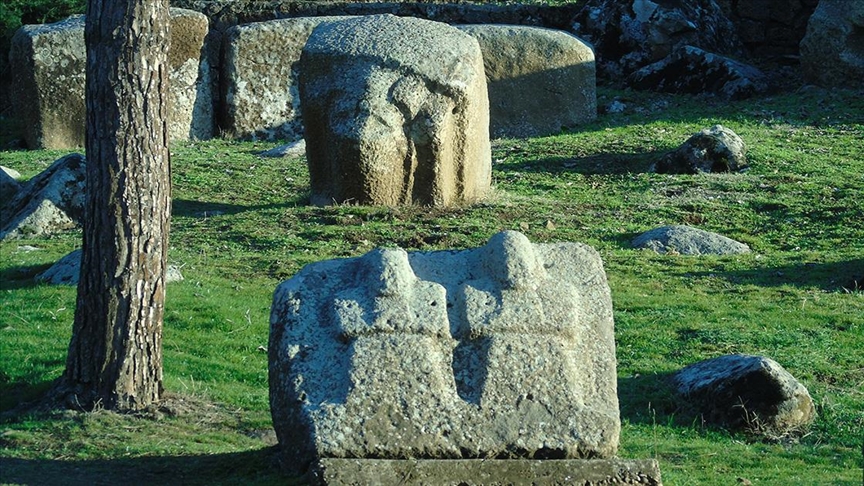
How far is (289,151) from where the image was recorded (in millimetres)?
17656

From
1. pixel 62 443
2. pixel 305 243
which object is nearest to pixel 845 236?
pixel 305 243

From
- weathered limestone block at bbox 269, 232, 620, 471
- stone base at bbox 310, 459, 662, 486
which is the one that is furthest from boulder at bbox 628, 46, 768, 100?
stone base at bbox 310, 459, 662, 486

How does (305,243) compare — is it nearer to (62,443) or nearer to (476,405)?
(62,443)

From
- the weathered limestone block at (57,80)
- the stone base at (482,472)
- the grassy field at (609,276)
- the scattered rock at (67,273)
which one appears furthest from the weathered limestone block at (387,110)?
the stone base at (482,472)

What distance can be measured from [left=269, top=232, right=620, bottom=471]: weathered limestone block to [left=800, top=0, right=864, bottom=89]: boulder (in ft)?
45.8

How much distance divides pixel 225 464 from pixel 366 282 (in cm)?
121

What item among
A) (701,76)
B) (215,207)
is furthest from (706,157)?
(215,207)

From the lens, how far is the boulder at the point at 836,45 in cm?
1978

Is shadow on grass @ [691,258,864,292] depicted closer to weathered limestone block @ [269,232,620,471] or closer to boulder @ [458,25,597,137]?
weathered limestone block @ [269,232,620,471]

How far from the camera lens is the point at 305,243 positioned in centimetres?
1309

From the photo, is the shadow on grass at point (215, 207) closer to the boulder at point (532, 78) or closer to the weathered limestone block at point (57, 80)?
the weathered limestone block at point (57, 80)

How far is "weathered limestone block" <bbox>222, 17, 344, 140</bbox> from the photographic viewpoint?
19141mm

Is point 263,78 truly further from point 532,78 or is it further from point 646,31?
point 646,31

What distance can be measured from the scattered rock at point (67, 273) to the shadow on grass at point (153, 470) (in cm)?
424
